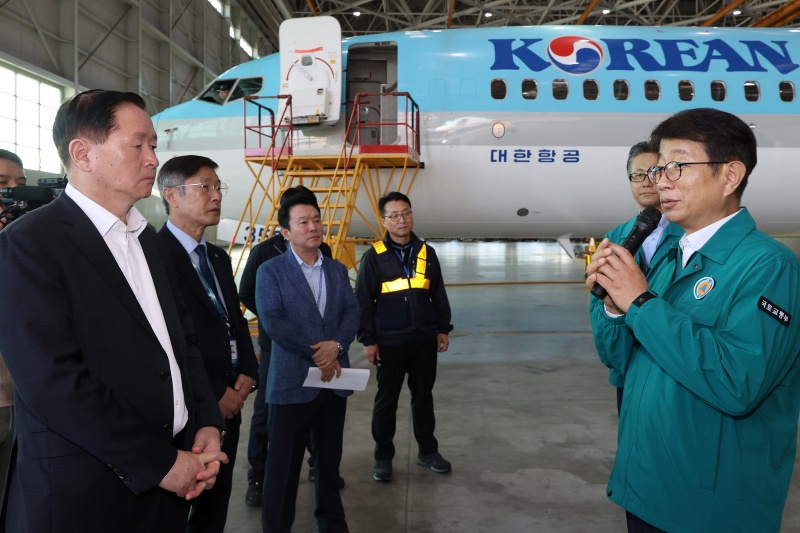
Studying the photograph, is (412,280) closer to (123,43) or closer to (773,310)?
(773,310)

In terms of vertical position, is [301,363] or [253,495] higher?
[301,363]

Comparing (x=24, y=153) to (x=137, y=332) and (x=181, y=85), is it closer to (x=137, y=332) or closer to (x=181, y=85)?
(x=181, y=85)

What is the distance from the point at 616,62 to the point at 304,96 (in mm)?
4445

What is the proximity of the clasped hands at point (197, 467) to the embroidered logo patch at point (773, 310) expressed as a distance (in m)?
1.75

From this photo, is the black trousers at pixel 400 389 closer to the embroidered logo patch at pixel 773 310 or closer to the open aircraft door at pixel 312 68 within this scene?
the embroidered logo patch at pixel 773 310

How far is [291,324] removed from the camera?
347 cm

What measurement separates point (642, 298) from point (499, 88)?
7.71 meters

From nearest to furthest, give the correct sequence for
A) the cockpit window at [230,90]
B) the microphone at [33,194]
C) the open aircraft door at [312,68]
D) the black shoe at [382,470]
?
the microphone at [33,194] < the black shoe at [382,470] < the open aircraft door at [312,68] < the cockpit window at [230,90]

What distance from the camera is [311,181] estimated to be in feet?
31.2

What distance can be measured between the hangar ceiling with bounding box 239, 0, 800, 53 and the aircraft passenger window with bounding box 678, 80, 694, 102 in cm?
1386

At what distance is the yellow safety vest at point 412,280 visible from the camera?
185 inches

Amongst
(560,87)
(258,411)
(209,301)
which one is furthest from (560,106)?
(209,301)

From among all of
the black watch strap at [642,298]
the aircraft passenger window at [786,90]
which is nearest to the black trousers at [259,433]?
the black watch strap at [642,298]

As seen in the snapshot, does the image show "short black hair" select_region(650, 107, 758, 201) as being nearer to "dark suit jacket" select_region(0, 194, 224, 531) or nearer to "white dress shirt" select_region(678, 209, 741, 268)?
"white dress shirt" select_region(678, 209, 741, 268)
